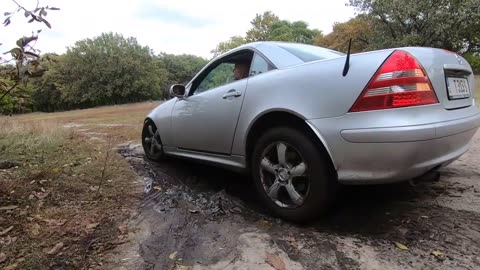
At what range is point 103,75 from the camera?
48031mm

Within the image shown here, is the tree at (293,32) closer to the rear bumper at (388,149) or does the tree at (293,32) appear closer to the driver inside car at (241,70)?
the driver inside car at (241,70)

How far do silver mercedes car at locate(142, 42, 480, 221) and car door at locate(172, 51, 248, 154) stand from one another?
0.02 m

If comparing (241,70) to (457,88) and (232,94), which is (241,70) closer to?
(232,94)

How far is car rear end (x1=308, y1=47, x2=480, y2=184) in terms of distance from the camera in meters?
2.30

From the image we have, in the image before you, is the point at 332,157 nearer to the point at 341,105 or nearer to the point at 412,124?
the point at 341,105

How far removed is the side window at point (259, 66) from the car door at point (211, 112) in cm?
12

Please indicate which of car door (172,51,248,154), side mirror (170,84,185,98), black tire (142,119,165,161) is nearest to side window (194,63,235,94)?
car door (172,51,248,154)

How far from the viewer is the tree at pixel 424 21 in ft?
81.4

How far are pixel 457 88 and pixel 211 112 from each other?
2.09 m

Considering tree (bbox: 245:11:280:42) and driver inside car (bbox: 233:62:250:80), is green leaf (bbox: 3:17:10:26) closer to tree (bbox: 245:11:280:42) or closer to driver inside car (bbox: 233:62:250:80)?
driver inside car (bbox: 233:62:250:80)

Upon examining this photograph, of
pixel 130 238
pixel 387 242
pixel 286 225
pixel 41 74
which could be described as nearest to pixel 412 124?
pixel 387 242

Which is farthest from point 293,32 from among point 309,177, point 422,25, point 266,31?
point 309,177

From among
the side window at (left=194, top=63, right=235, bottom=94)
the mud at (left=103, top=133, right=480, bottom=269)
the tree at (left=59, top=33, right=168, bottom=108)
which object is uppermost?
the tree at (left=59, top=33, right=168, bottom=108)

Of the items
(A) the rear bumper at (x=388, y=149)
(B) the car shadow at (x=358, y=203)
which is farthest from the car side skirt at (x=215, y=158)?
(A) the rear bumper at (x=388, y=149)
